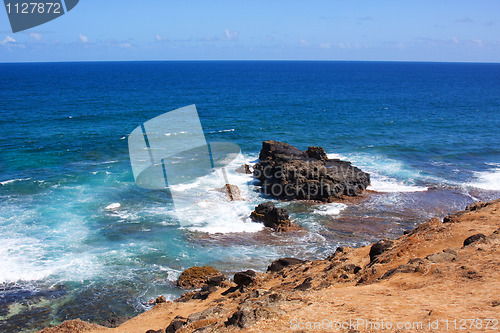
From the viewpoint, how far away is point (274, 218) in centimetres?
2722

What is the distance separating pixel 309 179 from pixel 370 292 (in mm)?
20649

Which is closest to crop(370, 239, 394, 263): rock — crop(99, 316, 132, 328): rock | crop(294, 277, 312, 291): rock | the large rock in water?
crop(294, 277, 312, 291): rock

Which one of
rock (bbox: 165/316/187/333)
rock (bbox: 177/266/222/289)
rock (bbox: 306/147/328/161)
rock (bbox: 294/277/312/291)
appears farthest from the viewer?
rock (bbox: 306/147/328/161)

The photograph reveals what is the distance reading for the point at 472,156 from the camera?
152 ft

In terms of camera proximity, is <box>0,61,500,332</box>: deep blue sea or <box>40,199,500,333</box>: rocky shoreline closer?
<box>40,199,500,333</box>: rocky shoreline

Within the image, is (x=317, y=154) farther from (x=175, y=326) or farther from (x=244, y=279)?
(x=175, y=326)

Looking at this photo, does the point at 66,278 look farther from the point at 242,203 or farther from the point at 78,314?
the point at 242,203

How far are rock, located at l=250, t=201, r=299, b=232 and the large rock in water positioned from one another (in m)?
5.00

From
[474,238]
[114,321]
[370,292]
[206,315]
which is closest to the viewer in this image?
[370,292]

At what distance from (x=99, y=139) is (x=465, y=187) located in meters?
40.9

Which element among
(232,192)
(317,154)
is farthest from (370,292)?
(317,154)

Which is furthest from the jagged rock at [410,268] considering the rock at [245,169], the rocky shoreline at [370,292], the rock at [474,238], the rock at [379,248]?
the rock at [245,169]

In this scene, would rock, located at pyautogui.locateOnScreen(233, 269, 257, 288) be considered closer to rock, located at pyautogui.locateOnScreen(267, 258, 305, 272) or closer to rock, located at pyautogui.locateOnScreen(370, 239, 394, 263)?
rock, located at pyautogui.locateOnScreen(267, 258, 305, 272)

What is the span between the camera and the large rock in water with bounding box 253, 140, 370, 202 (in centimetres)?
3234
